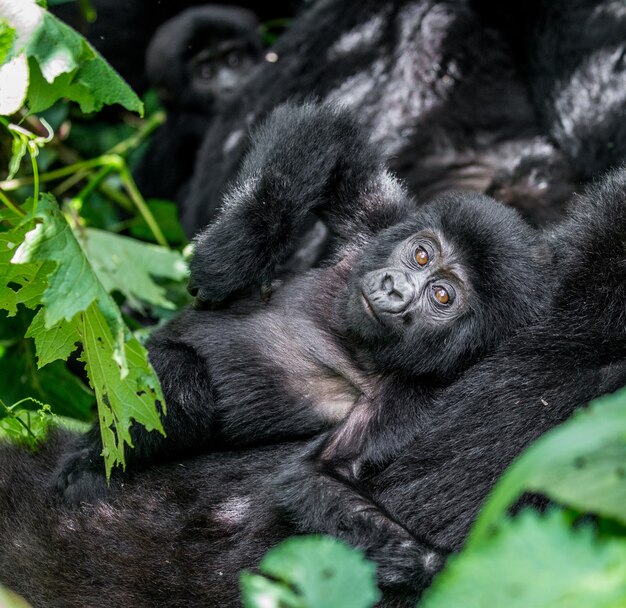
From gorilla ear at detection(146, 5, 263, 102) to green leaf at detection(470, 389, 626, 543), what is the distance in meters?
5.50

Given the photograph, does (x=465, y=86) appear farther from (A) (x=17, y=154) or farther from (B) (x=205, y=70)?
(B) (x=205, y=70)

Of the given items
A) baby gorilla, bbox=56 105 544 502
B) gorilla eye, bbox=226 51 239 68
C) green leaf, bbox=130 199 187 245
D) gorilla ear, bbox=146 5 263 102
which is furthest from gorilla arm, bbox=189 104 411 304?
gorilla eye, bbox=226 51 239 68

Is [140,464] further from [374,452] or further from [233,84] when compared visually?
[233,84]

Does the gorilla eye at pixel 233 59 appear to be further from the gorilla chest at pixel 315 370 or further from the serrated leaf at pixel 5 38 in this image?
the serrated leaf at pixel 5 38

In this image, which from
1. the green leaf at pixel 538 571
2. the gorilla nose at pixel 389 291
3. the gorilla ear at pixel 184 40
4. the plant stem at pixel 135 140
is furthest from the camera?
the gorilla ear at pixel 184 40

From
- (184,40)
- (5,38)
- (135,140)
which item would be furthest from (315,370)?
(184,40)

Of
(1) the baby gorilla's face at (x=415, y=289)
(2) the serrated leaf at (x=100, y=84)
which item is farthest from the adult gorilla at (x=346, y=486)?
(2) the serrated leaf at (x=100, y=84)

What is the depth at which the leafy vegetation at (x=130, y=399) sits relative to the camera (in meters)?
1.15

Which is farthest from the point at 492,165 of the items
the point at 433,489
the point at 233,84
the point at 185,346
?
the point at 233,84

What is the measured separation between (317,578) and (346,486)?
90 cm

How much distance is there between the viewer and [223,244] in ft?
9.14

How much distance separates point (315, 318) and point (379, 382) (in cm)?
31

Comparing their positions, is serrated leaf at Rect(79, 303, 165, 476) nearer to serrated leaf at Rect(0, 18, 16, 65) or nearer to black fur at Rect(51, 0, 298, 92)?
serrated leaf at Rect(0, 18, 16, 65)

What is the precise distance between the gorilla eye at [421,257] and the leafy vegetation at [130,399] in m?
0.82
